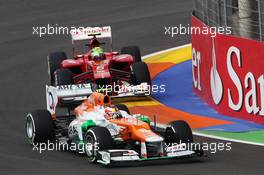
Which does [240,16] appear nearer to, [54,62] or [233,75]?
[233,75]

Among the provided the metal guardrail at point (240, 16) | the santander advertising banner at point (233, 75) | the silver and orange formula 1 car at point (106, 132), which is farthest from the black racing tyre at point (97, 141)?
the metal guardrail at point (240, 16)

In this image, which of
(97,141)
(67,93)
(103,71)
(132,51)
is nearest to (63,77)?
(103,71)

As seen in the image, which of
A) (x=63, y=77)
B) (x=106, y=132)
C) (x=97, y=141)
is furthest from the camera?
(x=63, y=77)

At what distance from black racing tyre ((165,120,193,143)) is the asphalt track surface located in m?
0.55

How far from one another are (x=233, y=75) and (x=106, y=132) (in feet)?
16.1

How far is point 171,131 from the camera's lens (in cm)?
2055

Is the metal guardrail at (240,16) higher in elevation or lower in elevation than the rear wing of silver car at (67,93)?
higher

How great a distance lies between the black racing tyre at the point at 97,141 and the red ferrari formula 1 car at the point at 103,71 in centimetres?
589

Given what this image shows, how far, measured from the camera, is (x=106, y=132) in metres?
20.0

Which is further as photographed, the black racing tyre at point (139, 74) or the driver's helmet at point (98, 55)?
the driver's helmet at point (98, 55)

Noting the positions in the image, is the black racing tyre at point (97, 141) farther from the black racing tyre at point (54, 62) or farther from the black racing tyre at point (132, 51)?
the black racing tyre at point (132, 51)

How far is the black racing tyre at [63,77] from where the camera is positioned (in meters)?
26.8

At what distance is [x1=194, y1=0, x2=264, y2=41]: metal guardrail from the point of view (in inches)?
930

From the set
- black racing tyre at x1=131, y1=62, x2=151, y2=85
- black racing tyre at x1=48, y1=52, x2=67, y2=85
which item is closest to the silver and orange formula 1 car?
black racing tyre at x1=131, y1=62, x2=151, y2=85
